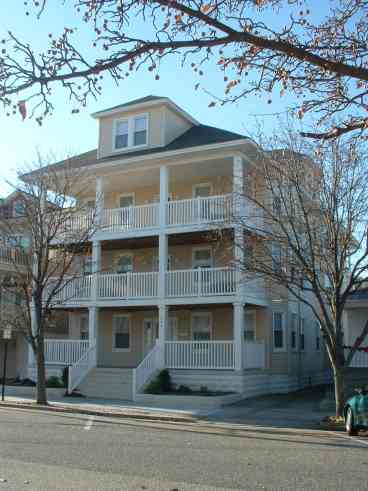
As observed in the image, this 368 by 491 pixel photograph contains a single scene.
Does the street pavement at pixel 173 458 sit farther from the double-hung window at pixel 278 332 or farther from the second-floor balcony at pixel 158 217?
the double-hung window at pixel 278 332

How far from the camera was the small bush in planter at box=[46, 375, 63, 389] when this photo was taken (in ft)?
78.3

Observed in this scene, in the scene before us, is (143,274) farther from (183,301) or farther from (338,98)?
(338,98)

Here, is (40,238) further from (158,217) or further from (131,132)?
(131,132)

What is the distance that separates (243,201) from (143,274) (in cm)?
533

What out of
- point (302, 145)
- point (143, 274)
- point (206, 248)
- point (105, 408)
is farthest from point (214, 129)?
point (105, 408)

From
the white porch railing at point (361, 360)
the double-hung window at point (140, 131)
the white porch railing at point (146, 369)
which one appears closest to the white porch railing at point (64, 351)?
the white porch railing at point (146, 369)

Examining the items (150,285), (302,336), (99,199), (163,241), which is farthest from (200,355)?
(302,336)

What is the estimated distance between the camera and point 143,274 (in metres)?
24.8

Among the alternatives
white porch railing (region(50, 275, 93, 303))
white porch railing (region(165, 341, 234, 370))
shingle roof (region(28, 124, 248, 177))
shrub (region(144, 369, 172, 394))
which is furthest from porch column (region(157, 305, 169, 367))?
shingle roof (region(28, 124, 248, 177))

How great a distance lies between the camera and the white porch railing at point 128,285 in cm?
2456

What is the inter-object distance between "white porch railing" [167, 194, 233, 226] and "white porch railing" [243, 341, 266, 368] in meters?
4.93

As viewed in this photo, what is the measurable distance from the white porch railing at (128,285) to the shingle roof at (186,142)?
4849mm

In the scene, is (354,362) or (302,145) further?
(354,362)

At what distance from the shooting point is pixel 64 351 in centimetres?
2555
